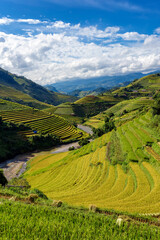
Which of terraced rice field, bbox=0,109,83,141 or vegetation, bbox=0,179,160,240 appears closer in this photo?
vegetation, bbox=0,179,160,240

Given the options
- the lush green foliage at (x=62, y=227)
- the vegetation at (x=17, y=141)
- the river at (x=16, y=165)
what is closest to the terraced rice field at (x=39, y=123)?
the vegetation at (x=17, y=141)

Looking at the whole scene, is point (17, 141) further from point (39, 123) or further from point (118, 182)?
point (118, 182)

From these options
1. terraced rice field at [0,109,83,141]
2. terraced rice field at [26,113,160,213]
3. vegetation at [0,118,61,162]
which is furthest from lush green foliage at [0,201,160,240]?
terraced rice field at [0,109,83,141]

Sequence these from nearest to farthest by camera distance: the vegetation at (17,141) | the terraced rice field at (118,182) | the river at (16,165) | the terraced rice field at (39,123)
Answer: the terraced rice field at (118,182)
the river at (16,165)
the vegetation at (17,141)
the terraced rice field at (39,123)

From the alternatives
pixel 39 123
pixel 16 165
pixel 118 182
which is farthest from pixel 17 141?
pixel 118 182

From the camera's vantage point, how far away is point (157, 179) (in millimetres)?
26266

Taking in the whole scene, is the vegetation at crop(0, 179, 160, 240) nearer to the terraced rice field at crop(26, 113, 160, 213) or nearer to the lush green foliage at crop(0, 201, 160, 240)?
the lush green foliage at crop(0, 201, 160, 240)

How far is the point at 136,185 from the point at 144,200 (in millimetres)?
5548

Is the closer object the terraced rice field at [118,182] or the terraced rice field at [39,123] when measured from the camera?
the terraced rice field at [118,182]

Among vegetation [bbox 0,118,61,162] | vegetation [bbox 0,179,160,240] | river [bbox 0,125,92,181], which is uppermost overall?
vegetation [bbox 0,179,160,240]

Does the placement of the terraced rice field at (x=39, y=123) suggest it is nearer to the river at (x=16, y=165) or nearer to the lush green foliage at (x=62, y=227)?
the river at (x=16, y=165)

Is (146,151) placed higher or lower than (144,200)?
higher

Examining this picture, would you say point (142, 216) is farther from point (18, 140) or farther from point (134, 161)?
point (18, 140)

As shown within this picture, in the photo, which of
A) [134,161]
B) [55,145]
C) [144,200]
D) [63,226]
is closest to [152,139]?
[134,161]
